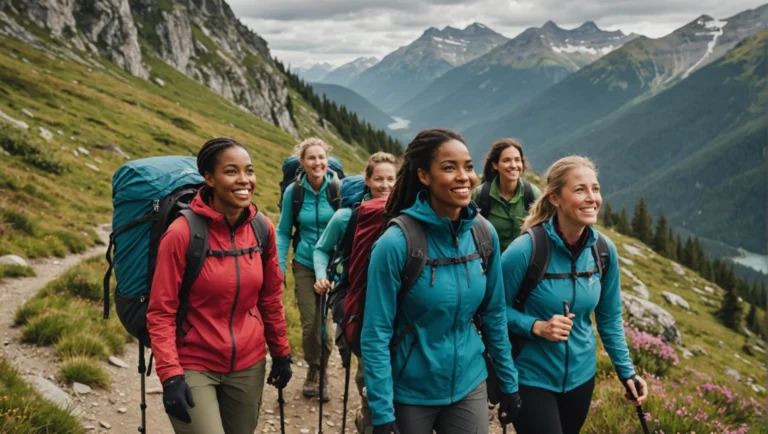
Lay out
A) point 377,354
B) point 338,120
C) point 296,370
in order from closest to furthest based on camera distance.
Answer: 1. point 377,354
2. point 296,370
3. point 338,120

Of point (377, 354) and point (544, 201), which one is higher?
point (544, 201)

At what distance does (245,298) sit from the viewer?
4359 millimetres

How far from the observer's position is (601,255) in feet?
15.8

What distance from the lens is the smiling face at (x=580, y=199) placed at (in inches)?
180

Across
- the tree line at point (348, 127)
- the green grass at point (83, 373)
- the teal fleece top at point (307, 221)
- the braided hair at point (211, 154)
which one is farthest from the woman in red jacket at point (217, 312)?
the tree line at point (348, 127)

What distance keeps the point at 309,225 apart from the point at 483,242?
4.08 metres

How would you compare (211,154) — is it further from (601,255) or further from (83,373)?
(83,373)

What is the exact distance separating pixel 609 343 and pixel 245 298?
10.9ft

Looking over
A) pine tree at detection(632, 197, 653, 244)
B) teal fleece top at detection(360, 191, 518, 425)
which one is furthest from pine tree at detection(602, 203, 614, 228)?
teal fleece top at detection(360, 191, 518, 425)

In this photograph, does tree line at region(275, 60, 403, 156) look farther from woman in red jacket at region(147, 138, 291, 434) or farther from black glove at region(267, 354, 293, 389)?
woman in red jacket at region(147, 138, 291, 434)

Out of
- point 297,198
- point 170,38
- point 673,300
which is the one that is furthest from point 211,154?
point 170,38

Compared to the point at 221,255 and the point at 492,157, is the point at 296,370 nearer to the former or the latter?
the point at 492,157

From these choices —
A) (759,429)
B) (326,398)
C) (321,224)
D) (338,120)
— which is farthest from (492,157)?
(338,120)

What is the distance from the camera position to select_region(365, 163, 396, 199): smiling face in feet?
19.7
